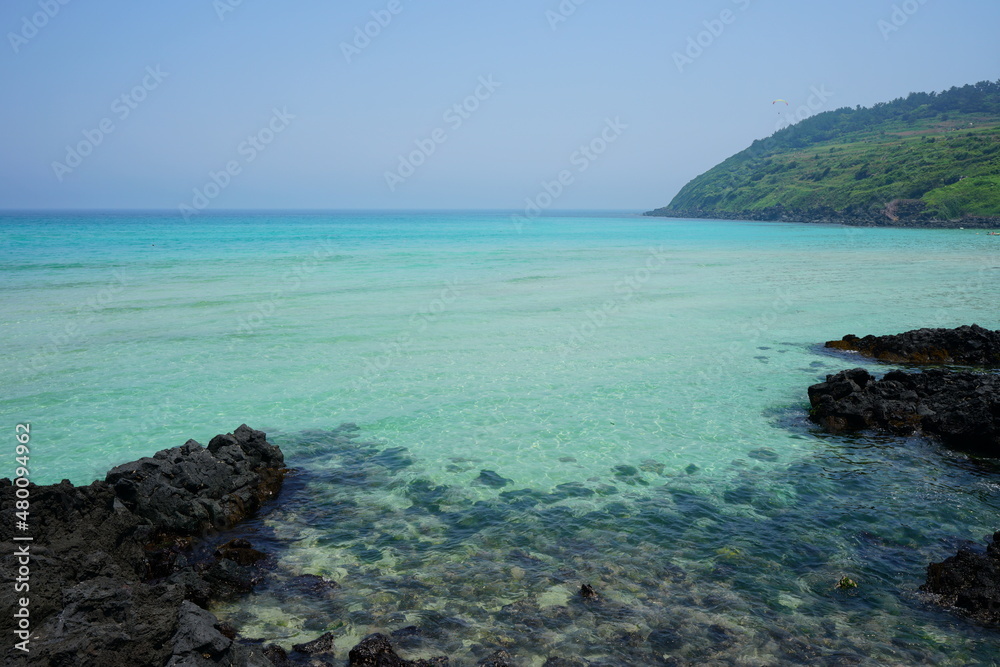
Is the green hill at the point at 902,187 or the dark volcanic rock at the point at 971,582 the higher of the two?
the green hill at the point at 902,187

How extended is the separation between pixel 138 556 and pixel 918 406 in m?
17.0

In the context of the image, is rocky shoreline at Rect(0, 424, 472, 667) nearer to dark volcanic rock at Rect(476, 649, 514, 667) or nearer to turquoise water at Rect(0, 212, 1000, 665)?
dark volcanic rock at Rect(476, 649, 514, 667)

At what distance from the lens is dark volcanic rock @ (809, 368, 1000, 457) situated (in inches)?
530

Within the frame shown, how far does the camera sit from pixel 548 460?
526 inches

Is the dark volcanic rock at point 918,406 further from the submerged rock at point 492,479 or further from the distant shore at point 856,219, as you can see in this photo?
the distant shore at point 856,219

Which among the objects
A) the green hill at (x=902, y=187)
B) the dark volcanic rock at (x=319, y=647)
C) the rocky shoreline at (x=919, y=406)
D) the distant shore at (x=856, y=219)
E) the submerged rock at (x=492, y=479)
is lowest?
the dark volcanic rock at (x=319, y=647)

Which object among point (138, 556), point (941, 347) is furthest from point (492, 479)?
point (941, 347)

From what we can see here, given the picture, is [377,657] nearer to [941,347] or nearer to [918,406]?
[918,406]

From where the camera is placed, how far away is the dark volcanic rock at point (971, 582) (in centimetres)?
779

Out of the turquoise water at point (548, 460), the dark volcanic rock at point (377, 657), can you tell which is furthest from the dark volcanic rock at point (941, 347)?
the dark volcanic rock at point (377, 657)

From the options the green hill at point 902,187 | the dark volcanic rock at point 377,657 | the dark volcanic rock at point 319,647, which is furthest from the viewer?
the green hill at point 902,187

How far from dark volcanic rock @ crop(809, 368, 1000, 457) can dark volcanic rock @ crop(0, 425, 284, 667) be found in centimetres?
1346

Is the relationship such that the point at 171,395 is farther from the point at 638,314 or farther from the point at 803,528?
the point at 638,314

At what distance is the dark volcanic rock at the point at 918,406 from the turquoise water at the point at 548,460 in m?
0.75
